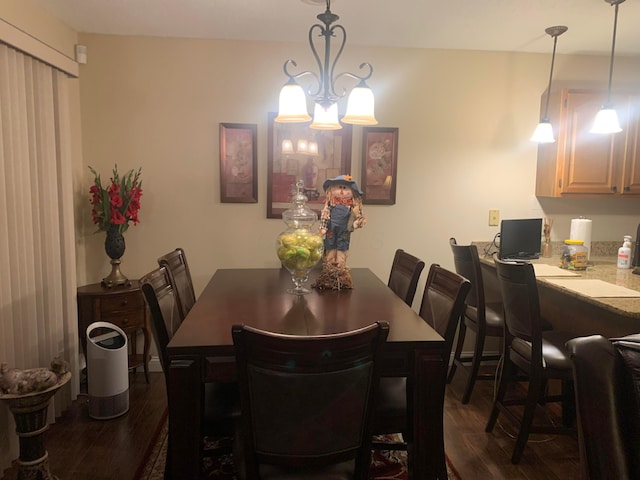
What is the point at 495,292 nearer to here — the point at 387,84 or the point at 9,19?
the point at 387,84

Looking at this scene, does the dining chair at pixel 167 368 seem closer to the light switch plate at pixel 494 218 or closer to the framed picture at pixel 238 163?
the framed picture at pixel 238 163

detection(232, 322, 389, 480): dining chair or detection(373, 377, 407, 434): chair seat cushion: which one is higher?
detection(232, 322, 389, 480): dining chair

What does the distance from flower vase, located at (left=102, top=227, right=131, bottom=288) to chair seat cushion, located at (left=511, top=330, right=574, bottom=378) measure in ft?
7.87

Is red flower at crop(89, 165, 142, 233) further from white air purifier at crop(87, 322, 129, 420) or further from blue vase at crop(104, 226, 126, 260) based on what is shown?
white air purifier at crop(87, 322, 129, 420)

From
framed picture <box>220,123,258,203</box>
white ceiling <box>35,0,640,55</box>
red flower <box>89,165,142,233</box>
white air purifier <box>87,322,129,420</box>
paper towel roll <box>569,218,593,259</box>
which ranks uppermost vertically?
white ceiling <box>35,0,640,55</box>

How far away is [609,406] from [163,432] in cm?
221

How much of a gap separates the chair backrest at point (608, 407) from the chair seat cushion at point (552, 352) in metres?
1.07

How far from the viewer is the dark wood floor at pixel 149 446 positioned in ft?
7.21

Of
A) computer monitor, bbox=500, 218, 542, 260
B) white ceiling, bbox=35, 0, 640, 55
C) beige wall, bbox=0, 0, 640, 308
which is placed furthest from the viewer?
computer monitor, bbox=500, 218, 542, 260

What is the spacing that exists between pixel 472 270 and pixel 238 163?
1.72m

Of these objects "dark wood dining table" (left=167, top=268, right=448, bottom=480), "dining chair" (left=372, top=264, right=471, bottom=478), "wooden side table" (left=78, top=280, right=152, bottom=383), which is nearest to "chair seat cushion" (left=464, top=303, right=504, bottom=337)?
"dining chair" (left=372, top=264, right=471, bottom=478)

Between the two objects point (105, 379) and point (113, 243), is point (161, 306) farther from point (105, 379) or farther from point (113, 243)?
point (113, 243)

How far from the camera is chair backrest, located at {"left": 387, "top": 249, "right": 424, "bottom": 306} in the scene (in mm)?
2367

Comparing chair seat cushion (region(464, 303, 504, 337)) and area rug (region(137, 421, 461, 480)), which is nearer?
area rug (region(137, 421, 461, 480))
